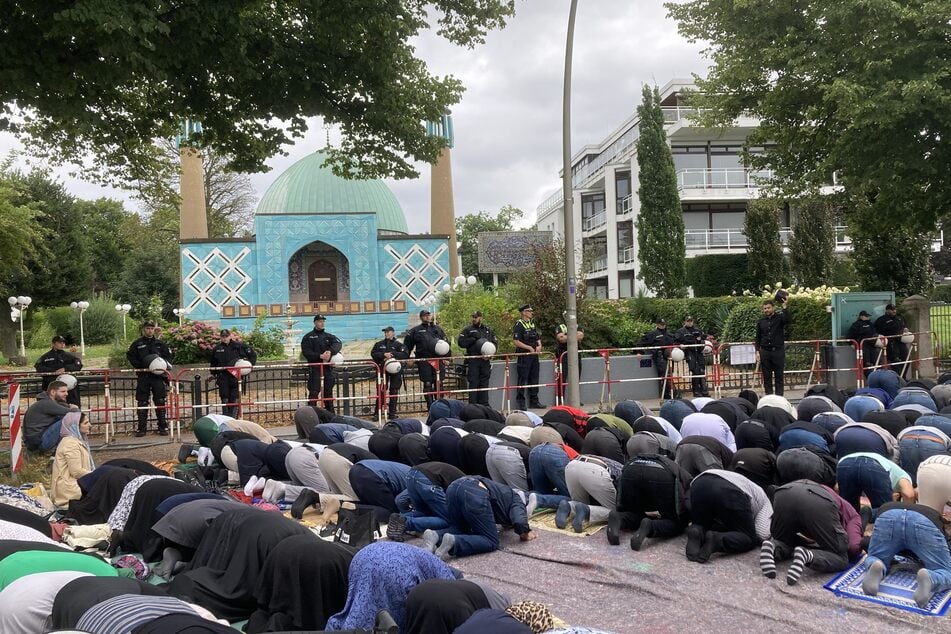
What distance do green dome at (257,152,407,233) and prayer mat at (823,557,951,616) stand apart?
36302 millimetres

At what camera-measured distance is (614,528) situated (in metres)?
6.84

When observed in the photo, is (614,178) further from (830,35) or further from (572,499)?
(572,499)

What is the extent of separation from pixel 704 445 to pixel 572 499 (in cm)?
141

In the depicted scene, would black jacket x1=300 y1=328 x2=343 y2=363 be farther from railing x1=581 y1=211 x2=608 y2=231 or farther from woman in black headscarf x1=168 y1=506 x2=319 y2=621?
railing x1=581 y1=211 x2=608 y2=231

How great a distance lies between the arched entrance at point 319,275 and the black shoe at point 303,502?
26909 millimetres

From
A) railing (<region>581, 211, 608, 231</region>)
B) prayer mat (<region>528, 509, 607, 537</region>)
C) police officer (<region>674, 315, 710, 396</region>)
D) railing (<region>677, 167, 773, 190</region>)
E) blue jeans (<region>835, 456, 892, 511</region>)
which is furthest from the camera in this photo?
railing (<region>581, 211, 608, 231</region>)

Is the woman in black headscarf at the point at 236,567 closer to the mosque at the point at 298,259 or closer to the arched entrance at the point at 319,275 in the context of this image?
the mosque at the point at 298,259

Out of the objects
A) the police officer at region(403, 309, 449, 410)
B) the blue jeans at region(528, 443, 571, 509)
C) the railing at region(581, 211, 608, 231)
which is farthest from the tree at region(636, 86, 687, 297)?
the blue jeans at region(528, 443, 571, 509)

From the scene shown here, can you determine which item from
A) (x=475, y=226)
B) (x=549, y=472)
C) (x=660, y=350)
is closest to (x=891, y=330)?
(x=660, y=350)

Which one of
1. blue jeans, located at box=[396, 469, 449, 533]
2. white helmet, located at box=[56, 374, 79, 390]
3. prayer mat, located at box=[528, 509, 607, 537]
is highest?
white helmet, located at box=[56, 374, 79, 390]

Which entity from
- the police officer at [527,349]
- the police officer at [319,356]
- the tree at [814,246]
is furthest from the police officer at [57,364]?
the tree at [814,246]

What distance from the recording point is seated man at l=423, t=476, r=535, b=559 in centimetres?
650

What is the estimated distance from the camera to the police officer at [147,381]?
1334cm

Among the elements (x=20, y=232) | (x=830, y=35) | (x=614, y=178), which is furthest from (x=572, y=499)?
(x=614, y=178)
